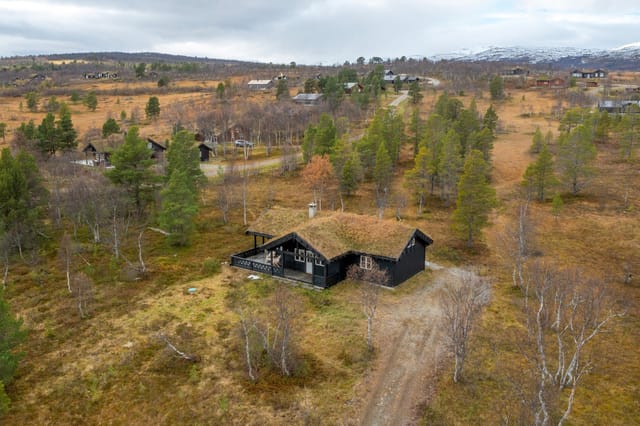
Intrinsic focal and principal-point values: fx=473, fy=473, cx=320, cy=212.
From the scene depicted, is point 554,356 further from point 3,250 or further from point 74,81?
point 74,81

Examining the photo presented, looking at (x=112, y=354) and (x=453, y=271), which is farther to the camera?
(x=453, y=271)

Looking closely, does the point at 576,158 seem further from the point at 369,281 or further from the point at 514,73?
the point at 514,73

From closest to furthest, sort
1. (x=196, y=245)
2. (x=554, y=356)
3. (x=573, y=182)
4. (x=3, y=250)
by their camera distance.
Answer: (x=554, y=356), (x=3, y=250), (x=196, y=245), (x=573, y=182)

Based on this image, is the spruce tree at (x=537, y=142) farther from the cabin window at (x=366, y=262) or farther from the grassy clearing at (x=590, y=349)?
the cabin window at (x=366, y=262)

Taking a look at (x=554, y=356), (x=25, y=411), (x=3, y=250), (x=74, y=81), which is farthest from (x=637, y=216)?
(x=74, y=81)

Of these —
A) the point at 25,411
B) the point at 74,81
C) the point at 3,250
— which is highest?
the point at 74,81

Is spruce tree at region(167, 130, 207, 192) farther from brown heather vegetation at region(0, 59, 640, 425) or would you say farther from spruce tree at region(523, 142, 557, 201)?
spruce tree at region(523, 142, 557, 201)

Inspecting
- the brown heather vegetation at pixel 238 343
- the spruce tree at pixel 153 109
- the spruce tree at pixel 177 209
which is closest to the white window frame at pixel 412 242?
the brown heather vegetation at pixel 238 343
